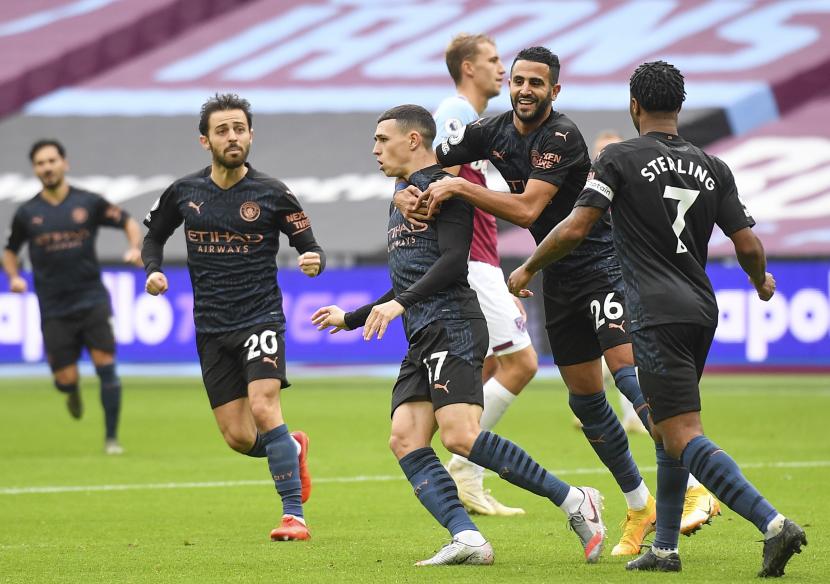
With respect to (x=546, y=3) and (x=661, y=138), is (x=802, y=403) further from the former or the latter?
(x=546, y=3)

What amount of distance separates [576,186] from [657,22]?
2275 centimetres

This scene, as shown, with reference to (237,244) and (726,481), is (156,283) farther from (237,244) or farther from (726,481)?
(726,481)

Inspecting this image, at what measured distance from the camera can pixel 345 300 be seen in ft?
64.4

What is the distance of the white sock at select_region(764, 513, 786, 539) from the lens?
5.41 metres

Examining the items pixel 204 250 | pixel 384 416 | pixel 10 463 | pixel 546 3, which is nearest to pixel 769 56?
pixel 546 3

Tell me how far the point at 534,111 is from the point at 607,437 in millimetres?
1558

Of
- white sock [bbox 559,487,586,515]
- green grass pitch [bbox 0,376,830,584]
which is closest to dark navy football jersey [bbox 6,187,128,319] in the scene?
green grass pitch [bbox 0,376,830,584]

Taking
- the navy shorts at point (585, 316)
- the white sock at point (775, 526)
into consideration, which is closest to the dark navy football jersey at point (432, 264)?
the navy shorts at point (585, 316)

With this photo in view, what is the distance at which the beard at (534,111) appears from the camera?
6.62 m

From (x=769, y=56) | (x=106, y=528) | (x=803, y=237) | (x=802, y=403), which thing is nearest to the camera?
(x=106, y=528)

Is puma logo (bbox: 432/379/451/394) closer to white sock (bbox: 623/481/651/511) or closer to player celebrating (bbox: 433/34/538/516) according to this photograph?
white sock (bbox: 623/481/651/511)

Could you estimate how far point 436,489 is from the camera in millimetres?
6309

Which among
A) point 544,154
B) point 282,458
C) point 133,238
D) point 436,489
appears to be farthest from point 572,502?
point 133,238

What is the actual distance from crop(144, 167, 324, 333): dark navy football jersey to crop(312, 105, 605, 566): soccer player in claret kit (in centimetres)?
130
